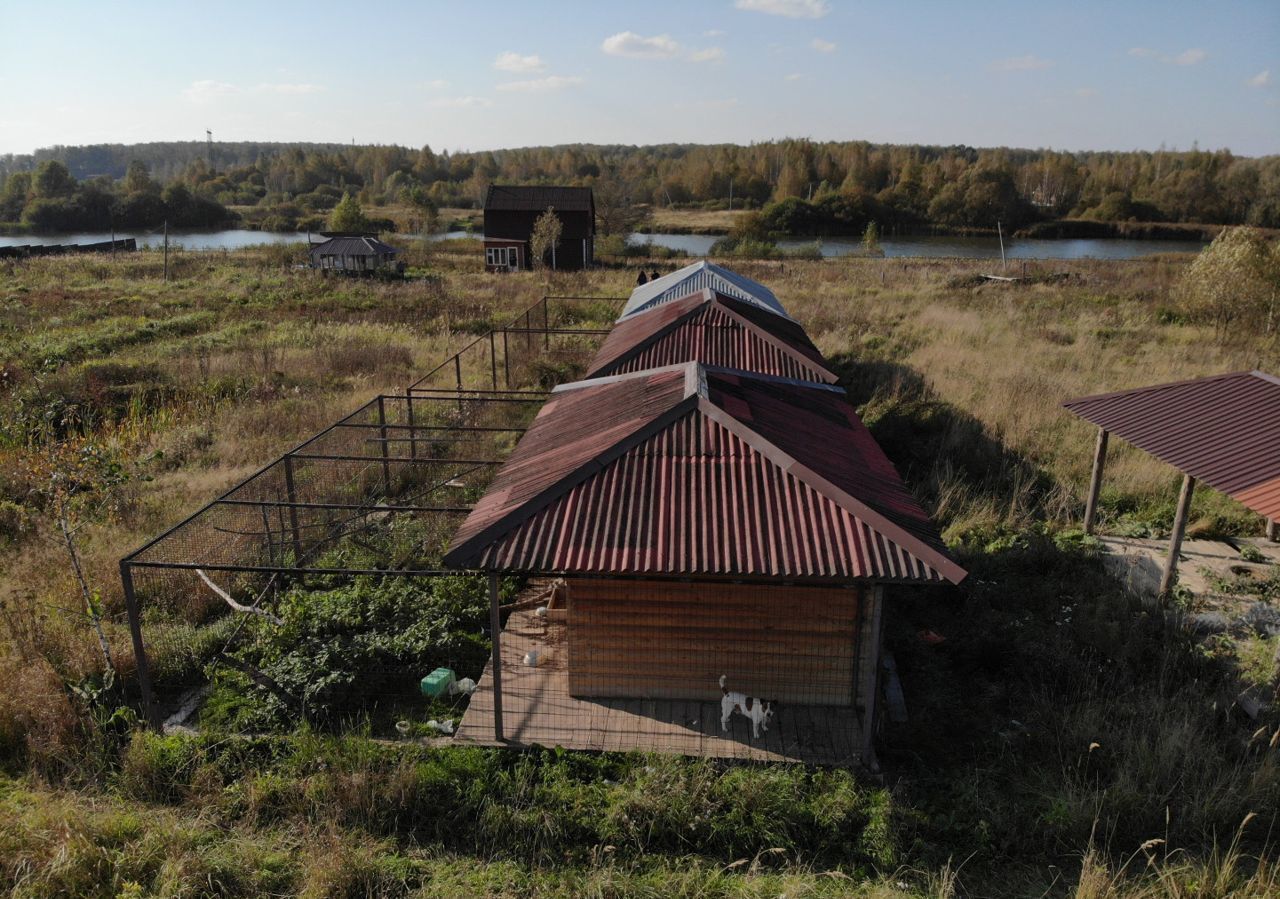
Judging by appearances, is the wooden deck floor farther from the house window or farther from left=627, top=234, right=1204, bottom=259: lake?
left=627, top=234, right=1204, bottom=259: lake

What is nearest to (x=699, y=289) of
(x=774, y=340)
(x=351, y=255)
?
(x=774, y=340)

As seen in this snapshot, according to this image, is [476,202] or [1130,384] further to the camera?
[476,202]

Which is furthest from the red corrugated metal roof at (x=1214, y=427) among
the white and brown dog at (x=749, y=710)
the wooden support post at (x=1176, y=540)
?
the white and brown dog at (x=749, y=710)

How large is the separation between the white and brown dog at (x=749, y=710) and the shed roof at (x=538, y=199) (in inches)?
1876

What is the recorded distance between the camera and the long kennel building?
6.93 metres

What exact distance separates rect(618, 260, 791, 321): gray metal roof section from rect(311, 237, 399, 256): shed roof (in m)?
29.9

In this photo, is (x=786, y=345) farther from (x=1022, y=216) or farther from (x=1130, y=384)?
(x=1022, y=216)

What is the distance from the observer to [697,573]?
6.71 meters

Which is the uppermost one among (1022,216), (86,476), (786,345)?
(1022,216)

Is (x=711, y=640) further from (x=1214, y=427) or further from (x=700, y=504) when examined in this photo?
(x=1214, y=427)

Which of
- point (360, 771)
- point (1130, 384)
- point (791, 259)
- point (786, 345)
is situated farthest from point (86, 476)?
point (791, 259)

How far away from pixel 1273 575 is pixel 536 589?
10.1 metres

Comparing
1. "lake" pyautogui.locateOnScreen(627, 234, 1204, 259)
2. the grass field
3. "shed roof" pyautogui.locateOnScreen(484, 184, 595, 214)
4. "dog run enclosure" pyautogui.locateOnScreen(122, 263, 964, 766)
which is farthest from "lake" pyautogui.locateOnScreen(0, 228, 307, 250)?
"dog run enclosure" pyautogui.locateOnScreen(122, 263, 964, 766)

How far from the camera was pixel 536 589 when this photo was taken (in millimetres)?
10570
